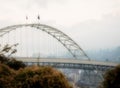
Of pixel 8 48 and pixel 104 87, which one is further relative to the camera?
pixel 8 48

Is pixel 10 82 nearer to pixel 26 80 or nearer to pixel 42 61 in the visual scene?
pixel 26 80

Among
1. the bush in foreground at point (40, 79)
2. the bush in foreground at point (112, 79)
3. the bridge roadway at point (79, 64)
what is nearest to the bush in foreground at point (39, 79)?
the bush in foreground at point (40, 79)

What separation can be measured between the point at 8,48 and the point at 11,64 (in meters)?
17.5

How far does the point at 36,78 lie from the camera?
139 ft

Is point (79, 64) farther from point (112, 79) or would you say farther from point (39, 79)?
point (39, 79)

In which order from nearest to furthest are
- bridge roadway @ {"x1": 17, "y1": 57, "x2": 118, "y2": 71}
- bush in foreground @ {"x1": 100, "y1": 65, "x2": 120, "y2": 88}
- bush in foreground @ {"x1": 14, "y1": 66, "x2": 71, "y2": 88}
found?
bush in foreground @ {"x1": 14, "y1": 66, "x2": 71, "y2": 88}
bush in foreground @ {"x1": 100, "y1": 65, "x2": 120, "y2": 88}
bridge roadway @ {"x1": 17, "y1": 57, "x2": 118, "y2": 71}

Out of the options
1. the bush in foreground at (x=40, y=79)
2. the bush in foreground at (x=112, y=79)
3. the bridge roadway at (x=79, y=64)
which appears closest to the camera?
the bush in foreground at (x=40, y=79)

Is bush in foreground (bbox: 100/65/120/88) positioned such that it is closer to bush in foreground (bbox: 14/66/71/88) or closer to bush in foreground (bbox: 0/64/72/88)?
bush in foreground (bbox: 0/64/72/88)

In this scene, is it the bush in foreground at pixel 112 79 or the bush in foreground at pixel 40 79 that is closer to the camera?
the bush in foreground at pixel 40 79

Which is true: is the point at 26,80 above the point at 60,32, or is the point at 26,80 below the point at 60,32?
below

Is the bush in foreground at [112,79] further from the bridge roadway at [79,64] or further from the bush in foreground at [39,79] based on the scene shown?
the bridge roadway at [79,64]

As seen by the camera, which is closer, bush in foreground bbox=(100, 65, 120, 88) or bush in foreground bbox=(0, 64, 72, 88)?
bush in foreground bbox=(0, 64, 72, 88)

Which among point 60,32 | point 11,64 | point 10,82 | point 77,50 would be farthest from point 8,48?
point 77,50

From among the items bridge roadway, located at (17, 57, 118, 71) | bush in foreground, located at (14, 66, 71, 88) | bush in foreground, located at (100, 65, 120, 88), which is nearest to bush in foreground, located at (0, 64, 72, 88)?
bush in foreground, located at (14, 66, 71, 88)
